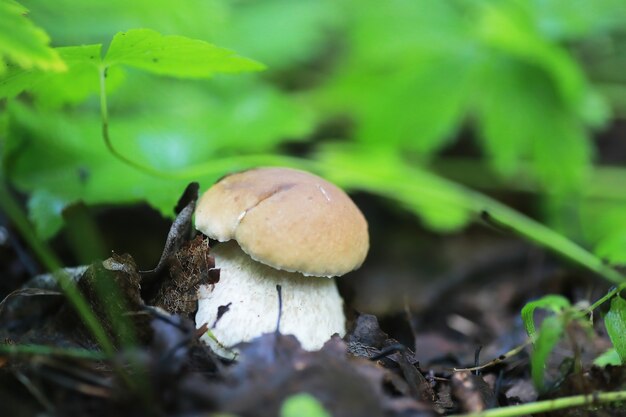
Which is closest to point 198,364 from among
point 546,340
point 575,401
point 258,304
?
point 258,304

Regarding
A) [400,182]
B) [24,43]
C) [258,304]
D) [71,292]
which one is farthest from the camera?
[400,182]

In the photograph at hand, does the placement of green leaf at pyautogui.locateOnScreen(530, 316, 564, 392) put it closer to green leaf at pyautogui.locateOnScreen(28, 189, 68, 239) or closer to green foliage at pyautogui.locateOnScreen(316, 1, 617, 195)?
green leaf at pyautogui.locateOnScreen(28, 189, 68, 239)

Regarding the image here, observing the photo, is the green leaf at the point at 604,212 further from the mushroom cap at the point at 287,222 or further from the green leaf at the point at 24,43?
the green leaf at the point at 24,43

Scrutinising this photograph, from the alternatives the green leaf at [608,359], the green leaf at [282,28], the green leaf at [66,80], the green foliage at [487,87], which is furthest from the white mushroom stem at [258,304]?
the green leaf at [282,28]

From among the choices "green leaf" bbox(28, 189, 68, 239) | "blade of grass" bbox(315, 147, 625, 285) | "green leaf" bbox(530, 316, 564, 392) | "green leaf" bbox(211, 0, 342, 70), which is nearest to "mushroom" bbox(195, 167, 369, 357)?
"green leaf" bbox(530, 316, 564, 392)

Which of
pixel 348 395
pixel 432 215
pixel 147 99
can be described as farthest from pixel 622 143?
pixel 348 395

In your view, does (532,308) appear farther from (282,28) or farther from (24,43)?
(282,28)

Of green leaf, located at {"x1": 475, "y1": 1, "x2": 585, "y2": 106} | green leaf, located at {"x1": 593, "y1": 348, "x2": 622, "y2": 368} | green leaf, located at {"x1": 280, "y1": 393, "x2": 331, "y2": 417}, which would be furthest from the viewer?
green leaf, located at {"x1": 475, "y1": 1, "x2": 585, "y2": 106}
